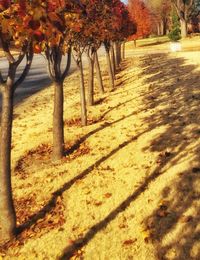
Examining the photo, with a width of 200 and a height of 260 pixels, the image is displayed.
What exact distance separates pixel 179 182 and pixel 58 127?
3.85 m

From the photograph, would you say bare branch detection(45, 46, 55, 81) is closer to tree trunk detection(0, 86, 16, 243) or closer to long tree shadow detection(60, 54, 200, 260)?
long tree shadow detection(60, 54, 200, 260)

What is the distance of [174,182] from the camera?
7457 mm

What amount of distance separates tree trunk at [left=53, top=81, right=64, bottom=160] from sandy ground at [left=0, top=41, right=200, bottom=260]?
26 cm

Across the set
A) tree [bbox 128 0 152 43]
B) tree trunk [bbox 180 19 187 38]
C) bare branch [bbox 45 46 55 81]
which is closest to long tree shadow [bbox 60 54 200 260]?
bare branch [bbox 45 46 55 81]

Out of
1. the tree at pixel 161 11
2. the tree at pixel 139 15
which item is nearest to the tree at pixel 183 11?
the tree at pixel 139 15

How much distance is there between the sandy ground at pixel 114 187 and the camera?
605cm

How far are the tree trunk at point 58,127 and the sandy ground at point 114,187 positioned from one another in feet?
0.86

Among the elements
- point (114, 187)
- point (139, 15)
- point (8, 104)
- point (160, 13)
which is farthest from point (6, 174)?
point (160, 13)

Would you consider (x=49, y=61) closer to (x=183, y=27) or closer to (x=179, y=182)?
(x=179, y=182)

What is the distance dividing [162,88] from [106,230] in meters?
11.2

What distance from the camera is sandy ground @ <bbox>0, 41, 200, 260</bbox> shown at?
6055 millimetres

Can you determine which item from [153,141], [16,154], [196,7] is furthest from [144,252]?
[196,7]

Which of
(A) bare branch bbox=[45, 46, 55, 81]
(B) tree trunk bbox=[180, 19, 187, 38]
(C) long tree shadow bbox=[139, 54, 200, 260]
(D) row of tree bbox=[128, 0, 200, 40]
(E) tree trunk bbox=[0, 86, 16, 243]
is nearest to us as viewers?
(C) long tree shadow bbox=[139, 54, 200, 260]

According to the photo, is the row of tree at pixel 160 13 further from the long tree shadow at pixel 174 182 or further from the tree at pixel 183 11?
the long tree shadow at pixel 174 182
